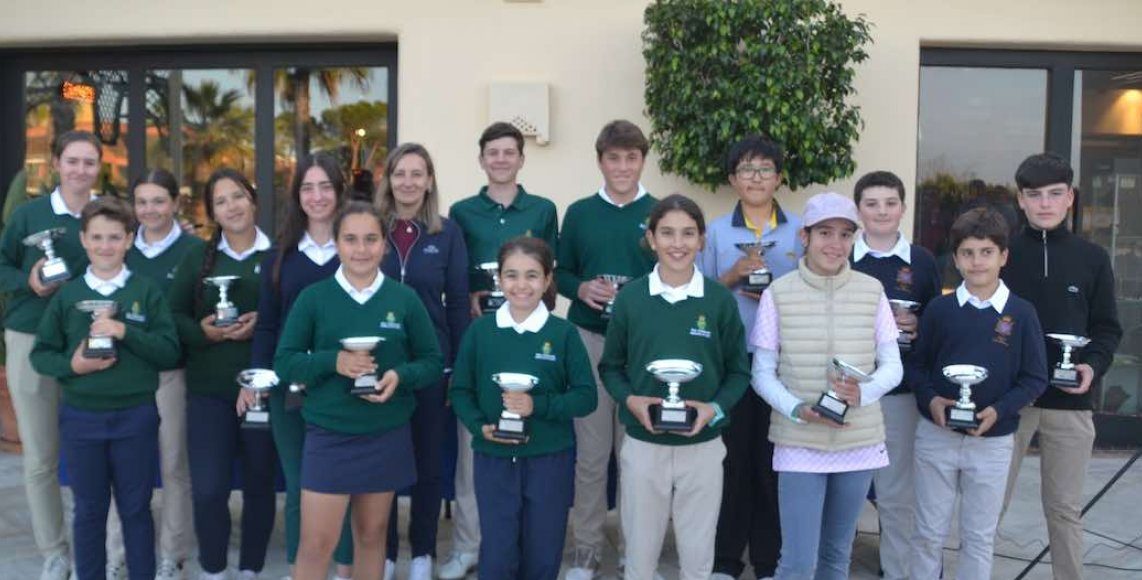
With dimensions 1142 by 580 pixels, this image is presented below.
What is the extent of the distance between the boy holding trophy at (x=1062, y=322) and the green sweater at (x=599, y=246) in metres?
1.60

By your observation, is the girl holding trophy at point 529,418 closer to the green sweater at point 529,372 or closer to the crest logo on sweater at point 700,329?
the green sweater at point 529,372

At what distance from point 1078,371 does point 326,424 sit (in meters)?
2.97

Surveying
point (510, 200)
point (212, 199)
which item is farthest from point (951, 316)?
point (212, 199)

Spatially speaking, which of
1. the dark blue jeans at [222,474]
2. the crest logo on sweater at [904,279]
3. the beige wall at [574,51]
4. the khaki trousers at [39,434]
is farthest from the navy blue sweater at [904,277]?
the khaki trousers at [39,434]

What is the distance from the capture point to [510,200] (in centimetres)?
469

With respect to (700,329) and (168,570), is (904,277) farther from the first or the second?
(168,570)

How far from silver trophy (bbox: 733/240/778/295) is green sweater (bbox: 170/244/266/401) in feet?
6.67

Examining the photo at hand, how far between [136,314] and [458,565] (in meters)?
1.81

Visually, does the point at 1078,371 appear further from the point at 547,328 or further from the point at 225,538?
the point at 225,538

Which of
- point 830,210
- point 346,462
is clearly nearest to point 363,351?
point 346,462

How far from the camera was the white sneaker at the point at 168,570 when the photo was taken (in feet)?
14.8

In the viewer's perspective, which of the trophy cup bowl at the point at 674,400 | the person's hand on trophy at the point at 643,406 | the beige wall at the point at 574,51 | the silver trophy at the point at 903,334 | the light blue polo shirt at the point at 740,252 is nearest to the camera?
the trophy cup bowl at the point at 674,400

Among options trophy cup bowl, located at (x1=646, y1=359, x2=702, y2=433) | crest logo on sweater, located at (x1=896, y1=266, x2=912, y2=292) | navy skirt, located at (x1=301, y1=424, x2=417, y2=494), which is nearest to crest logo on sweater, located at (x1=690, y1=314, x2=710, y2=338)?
trophy cup bowl, located at (x1=646, y1=359, x2=702, y2=433)

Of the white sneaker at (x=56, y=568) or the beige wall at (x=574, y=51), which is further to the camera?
the beige wall at (x=574, y=51)
